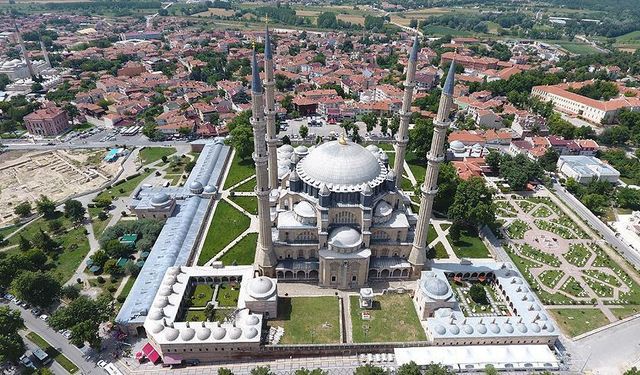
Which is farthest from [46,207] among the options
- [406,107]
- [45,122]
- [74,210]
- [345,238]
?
[406,107]

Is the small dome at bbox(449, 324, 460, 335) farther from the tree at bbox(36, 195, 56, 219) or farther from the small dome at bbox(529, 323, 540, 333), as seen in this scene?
the tree at bbox(36, 195, 56, 219)

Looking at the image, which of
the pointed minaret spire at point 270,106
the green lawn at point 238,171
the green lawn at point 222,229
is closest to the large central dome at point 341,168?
the pointed minaret spire at point 270,106

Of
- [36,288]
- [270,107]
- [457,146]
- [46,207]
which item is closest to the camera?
[36,288]

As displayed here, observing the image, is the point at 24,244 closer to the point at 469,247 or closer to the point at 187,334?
the point at 187,334

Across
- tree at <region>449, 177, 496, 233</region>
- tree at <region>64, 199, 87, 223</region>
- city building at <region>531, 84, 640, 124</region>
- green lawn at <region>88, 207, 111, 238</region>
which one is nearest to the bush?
tree at <region>449, 177, 496, 233</region>

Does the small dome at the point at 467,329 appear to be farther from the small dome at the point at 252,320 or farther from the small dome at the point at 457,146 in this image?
the small dome at the point at 457,146

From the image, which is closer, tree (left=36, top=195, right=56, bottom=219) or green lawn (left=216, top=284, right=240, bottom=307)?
green lawn (left=216, top=284, right=240, bottom=307)
